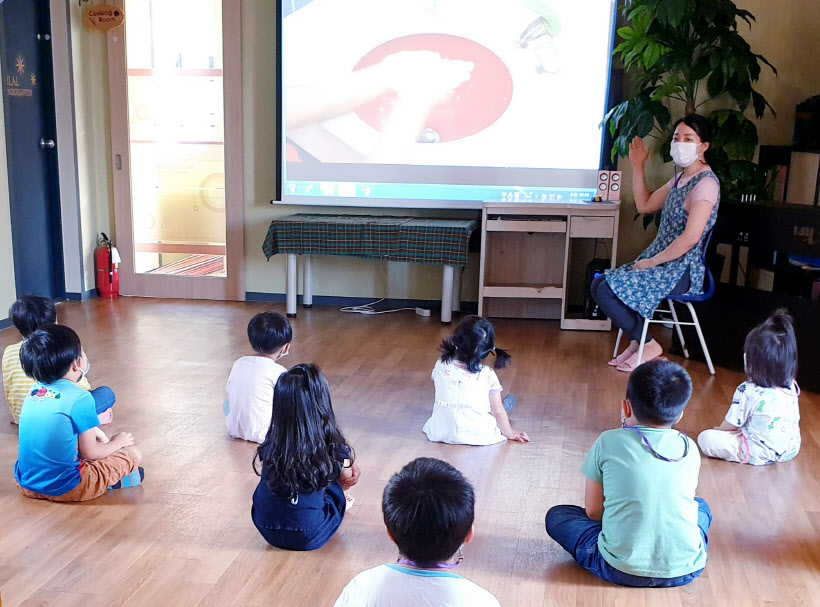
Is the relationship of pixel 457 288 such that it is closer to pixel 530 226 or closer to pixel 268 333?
pixel 530 226

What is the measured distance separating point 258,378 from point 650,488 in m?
1.52

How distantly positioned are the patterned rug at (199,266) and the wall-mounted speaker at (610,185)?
2.61 metres

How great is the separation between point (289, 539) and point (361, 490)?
0.49 meters

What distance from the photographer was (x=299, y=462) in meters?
2.27

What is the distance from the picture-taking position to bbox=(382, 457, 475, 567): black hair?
4.70 ft

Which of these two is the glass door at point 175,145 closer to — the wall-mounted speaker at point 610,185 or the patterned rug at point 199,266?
the patterned rug at point 199,266

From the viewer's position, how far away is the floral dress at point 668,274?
416 cm

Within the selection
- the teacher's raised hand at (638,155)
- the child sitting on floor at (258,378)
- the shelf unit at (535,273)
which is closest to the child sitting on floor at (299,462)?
the child sitting on floor at (258,378)

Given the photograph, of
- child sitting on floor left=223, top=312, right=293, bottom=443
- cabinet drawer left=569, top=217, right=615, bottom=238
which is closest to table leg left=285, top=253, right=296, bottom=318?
cabinet drawer left=569, top=217, right=615, bottom=238

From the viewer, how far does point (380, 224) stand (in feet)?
17.4

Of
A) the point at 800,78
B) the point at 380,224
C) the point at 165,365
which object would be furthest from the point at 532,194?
the point at 165,365

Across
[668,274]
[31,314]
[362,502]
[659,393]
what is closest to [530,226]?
A: [668,274]

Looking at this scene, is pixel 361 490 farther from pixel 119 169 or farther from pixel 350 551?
pixel 119 169

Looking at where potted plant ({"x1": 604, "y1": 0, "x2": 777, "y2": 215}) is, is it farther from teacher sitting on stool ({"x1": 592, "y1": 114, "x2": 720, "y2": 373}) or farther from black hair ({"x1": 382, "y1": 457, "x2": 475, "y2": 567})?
black hair ({"x1": 382, "y1": 457, "x2": 475, "y2": 567})
